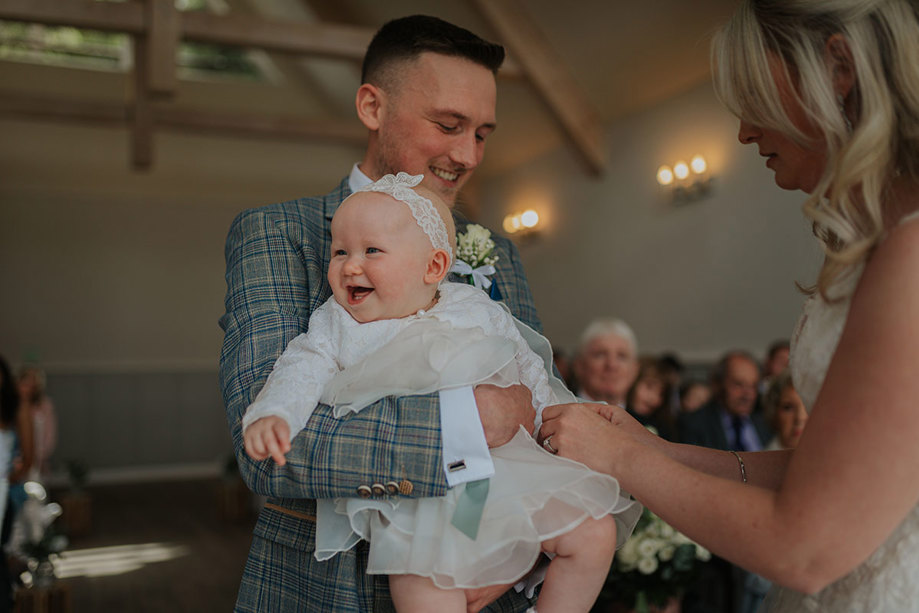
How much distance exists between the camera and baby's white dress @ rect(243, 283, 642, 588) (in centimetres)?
123

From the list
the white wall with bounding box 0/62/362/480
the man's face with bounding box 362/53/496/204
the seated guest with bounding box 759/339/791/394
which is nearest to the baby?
the man's face with bounding box 362/53/496/204

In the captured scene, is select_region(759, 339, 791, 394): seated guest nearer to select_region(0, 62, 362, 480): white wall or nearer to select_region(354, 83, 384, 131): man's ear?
select_region(354, 83, 384, 131): man's ear

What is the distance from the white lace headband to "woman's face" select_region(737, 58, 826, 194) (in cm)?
56

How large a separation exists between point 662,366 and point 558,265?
3.60 meters

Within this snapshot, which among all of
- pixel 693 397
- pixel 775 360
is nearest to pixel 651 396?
pixel 693 397

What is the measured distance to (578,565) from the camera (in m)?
1.28

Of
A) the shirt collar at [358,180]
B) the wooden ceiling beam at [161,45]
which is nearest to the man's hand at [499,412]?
the shirt collar at [358,180]

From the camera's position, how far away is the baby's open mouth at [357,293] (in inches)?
56.6

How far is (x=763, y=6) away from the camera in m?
1.22

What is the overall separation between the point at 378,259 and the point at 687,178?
19.1ft

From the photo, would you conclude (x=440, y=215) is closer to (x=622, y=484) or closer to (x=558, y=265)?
(x=622, y=484)

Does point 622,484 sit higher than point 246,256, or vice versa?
point 246,256

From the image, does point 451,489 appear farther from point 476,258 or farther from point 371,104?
point 371,104

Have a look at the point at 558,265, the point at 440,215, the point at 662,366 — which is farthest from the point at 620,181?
the point at 440,215
